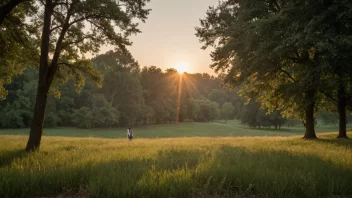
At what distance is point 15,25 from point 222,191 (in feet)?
43.4

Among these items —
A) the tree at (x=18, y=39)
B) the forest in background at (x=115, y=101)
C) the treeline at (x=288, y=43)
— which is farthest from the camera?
the forest in background at (x=115, y=101)

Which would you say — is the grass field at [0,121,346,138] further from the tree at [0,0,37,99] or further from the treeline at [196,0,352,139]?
the treeline at [196,0,352,139]

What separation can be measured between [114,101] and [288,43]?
5922 cm

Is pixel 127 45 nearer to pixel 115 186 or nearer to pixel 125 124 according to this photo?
pixel 115 186

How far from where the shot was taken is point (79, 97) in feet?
220

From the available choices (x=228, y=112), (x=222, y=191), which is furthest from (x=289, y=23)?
(x=228, y=112)

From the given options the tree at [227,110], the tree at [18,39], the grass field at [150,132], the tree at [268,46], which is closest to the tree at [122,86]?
the grass field at [150,132]

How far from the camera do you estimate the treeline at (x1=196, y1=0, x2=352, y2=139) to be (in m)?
10.1

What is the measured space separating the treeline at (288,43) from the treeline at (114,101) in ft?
88.9

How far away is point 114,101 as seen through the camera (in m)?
65.2

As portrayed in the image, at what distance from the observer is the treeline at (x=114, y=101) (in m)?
56.9

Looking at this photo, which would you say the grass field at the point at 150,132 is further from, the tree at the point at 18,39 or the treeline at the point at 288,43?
the treeline at the point at 288,43

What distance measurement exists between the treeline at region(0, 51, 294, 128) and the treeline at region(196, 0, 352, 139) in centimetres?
2711

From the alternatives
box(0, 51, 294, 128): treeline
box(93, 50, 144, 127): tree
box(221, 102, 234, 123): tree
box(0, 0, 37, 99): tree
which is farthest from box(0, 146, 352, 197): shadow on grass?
box(221, 102, 234, 123): tree
